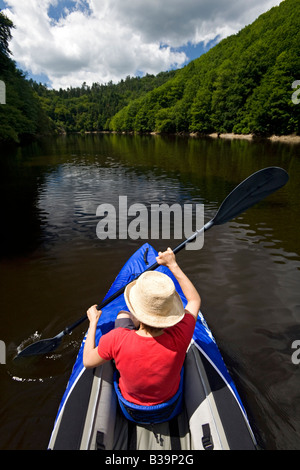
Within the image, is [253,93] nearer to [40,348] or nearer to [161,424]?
[40,348]

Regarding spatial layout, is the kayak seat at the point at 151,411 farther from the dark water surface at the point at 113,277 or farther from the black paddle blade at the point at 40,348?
the black paddle blade at the point at 40,348

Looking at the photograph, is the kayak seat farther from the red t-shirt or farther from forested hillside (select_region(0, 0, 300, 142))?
forested hillside (select_region(0, 0, 300, 142))

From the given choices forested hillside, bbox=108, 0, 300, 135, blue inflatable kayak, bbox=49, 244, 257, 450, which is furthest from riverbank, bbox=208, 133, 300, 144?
blue inflatable kayak, bbox=49, 244, 257, 450

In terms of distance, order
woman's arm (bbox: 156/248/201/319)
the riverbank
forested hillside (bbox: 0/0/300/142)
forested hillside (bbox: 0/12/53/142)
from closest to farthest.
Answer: woman's arm (bbox: 156/248/201/319)
forested hillside (bbox: 0/12/53/142)
forested hillside (bbox: 0/0/300/142)
the riverbank

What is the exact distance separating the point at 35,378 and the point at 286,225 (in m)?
9.10

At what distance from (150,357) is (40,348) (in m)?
2.86

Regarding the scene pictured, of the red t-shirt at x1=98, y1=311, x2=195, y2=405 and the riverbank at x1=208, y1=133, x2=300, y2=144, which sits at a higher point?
the riverbank at x1=208, y1=133, x2=300, y2=144

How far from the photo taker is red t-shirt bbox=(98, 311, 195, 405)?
2.06 m

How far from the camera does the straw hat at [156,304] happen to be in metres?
2.01

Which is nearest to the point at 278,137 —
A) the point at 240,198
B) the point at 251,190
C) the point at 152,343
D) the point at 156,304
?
the point at 251,190

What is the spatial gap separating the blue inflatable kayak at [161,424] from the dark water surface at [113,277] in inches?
40.2

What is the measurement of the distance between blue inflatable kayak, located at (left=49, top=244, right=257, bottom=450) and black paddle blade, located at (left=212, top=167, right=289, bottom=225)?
2376 mm

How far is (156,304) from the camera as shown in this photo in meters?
2.01

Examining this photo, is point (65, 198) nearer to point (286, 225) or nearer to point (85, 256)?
point (85, 256)
